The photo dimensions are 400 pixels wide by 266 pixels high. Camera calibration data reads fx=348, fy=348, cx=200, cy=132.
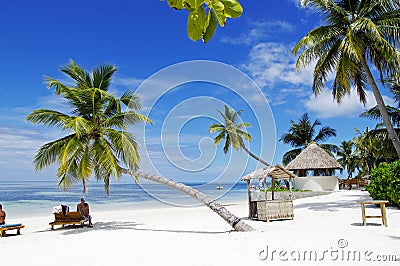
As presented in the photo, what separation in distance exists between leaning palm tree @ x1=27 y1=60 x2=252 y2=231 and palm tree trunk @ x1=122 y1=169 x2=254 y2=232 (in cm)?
4

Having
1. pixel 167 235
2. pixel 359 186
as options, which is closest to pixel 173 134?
pixel 167 235

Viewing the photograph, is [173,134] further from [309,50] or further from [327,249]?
[309,50]

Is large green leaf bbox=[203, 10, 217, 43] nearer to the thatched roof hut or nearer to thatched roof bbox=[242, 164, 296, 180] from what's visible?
thatched roof bbox=[242, 164, 296, 180]

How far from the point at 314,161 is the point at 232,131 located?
25.4 ft

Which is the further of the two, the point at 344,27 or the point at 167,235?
the point at 344,27

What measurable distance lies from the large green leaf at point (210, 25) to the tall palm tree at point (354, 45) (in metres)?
13.3

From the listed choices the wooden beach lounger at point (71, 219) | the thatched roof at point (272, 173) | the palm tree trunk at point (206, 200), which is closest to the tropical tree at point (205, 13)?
the palm tree trunk at point (206, 200)

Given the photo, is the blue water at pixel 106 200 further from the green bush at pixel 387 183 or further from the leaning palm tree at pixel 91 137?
the green bush at pixel 387 183

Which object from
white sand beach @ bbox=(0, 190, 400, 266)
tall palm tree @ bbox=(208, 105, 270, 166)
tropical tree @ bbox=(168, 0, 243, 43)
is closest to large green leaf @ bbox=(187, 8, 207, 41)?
tropical tree @ bbox=(168, 0, 243, 43)

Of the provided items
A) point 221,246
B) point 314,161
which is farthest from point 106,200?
point 221,246

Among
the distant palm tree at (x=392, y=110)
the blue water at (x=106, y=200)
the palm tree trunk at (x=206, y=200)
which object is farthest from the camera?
the blue water at (x=106, y=200)

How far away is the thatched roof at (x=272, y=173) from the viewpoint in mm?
12199

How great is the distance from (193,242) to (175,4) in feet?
26.6

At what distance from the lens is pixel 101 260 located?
7.23 meters
